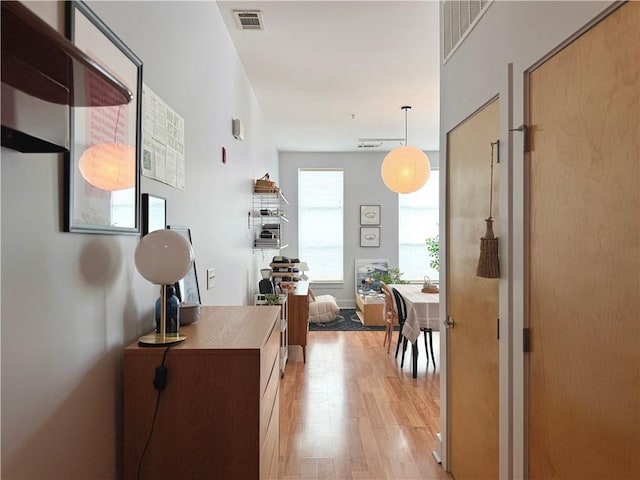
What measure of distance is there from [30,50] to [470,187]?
193 centimetres

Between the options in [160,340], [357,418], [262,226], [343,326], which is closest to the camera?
[160,340]

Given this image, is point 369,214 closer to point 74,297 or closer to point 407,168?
point 407,168

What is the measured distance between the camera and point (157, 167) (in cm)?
179

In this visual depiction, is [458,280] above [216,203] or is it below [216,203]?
below

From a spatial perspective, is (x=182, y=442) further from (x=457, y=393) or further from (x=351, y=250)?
(x=351, y=250)

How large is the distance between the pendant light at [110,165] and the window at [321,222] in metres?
6.59

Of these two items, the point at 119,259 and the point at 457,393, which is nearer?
the point at 119,259

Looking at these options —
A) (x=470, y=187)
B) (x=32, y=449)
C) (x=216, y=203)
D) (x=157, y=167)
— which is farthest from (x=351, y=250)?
(x=32, y=449)

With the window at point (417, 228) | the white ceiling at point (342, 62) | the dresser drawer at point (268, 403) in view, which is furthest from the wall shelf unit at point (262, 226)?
the window at point (417, 228)

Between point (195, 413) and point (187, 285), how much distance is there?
81 centimetres

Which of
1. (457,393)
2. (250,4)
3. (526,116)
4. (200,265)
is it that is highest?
(250,4)

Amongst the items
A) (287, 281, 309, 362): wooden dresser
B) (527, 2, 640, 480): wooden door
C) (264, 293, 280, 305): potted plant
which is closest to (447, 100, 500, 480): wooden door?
(527, 2, 640, 480): wooden door

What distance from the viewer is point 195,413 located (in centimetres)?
138

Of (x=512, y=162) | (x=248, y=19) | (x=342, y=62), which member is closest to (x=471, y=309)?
(x=512, y=162)
